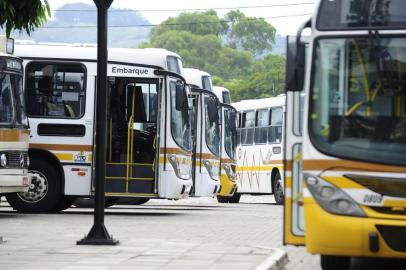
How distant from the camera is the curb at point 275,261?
11788mm

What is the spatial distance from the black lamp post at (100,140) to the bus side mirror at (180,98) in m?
7.83

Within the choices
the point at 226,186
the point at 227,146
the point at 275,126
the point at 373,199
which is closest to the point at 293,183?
the point at 373,199

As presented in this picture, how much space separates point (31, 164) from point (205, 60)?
13843 centimetres

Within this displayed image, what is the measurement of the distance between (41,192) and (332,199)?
12.2 meters

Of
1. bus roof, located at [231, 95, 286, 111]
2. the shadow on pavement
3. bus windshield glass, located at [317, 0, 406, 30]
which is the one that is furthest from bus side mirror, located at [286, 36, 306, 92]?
bus roof, located at [231, 95, 286, 111]

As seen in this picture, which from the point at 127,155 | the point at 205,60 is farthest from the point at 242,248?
the point at 205,60

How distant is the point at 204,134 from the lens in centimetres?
2831

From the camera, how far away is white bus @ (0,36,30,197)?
19.1 meters

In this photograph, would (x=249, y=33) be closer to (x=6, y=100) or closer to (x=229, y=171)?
(x=229, y=171)

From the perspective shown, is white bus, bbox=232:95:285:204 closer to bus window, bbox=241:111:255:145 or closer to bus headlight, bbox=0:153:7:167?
bus window, bbox=241:111:255:145

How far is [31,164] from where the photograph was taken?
21.6 metres

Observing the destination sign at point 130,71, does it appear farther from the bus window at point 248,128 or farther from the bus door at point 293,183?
the bus window at point 248,128

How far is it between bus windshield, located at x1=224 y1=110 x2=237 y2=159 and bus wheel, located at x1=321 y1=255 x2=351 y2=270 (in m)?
20.7

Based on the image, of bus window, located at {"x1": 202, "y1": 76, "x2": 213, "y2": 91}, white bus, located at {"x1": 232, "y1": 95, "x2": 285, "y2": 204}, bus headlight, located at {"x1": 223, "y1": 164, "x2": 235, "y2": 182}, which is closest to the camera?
bus window, located at {"x1": 202, "y1": 76, "x2": 213, "y2": 91}
